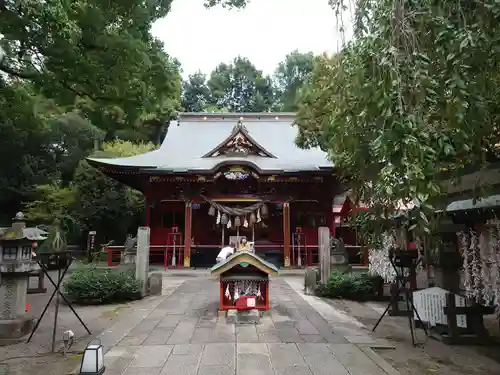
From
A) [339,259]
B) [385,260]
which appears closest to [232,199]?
[339,259]

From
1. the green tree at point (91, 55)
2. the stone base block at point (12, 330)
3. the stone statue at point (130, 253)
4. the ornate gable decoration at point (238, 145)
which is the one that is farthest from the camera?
the ornate gable decoration at point (238, 145)

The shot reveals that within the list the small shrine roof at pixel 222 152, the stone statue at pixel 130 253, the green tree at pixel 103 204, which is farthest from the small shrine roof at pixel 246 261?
the green tree at pixel 103 204

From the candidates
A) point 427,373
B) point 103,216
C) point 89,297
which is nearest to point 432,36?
point 427,373

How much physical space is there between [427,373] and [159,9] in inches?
292

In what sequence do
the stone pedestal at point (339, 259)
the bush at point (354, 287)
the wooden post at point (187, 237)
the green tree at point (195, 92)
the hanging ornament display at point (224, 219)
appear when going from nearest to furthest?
the bush at point (354, 287)
the stone pedestal at point (339, 259)
the wooden post at point (187, 237)
the hanging ornament display at point (224, 219)
the green tree at point (195, 92)

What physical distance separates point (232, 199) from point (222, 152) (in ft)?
7.90

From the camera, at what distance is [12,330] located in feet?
18.3

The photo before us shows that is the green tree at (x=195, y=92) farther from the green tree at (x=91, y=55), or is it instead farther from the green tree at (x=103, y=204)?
the green tree at (x=91, y=55)

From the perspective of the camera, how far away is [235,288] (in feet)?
22.1

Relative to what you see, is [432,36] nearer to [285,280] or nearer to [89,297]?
[89,297]

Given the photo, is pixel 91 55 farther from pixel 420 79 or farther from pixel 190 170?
pixel 190 170

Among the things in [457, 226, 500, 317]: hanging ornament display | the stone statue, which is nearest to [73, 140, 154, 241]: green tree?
the stone statue

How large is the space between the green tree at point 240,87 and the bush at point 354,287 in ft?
136

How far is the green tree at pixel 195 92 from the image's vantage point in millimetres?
48562
